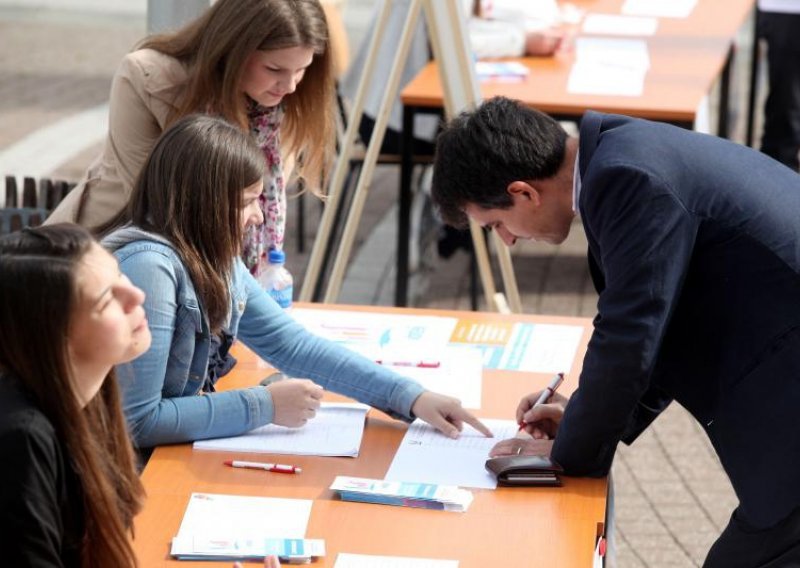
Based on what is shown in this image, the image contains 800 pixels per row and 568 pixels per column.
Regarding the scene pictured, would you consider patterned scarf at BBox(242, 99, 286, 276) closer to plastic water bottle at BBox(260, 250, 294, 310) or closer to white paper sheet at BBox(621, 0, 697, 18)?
plastic water bottle at BBox(260, 250, 294, 310)

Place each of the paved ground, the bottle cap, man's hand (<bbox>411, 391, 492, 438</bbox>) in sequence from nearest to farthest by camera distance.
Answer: man's hand (<bbox>411, 391, 492, 438</bbox>) < the bottle cap < the paved ground

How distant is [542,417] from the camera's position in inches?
106

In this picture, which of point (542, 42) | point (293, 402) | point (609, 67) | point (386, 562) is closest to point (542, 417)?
point (293, 402)

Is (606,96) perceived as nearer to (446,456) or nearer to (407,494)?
(446,456)

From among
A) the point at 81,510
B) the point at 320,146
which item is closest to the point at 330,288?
the point at 320,146

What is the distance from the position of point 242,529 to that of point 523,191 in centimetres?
77

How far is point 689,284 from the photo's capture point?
2.38 m

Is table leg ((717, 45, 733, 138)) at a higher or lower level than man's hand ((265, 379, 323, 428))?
lower

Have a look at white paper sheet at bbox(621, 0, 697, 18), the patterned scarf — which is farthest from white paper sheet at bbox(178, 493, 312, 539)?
white paper sheet at bbox(621, 0, 697, 18)

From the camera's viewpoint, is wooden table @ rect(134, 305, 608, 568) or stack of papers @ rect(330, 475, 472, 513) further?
stack of papers @ rect(330, 475, 472, 513)

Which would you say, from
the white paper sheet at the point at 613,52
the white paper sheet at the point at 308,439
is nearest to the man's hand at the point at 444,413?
the white paper sheet at the point at 308,439

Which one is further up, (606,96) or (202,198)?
(202,198)

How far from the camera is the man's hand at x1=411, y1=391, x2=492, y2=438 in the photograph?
8.89 ft

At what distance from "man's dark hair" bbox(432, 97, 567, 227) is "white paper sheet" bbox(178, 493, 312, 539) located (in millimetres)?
626
